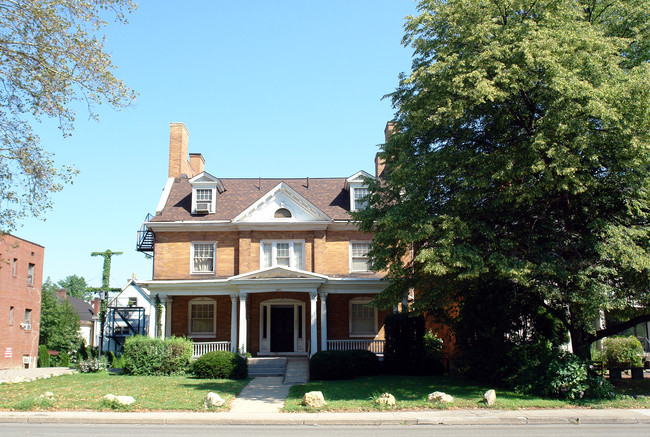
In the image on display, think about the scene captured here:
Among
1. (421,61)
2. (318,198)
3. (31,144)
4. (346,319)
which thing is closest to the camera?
(31,144)

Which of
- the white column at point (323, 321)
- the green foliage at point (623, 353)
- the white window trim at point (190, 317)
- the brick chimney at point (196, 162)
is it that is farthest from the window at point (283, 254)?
the green foliage at point (623, 353)

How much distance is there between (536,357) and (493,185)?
5.67 metres

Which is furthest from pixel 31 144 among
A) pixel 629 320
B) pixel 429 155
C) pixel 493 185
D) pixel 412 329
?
pixel 629 320

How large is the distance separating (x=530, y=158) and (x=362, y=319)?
15.0 metres

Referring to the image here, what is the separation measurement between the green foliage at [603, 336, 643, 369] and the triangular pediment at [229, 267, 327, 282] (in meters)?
12.5

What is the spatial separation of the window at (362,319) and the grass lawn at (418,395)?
6.67 meters

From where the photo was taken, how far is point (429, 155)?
16656mm

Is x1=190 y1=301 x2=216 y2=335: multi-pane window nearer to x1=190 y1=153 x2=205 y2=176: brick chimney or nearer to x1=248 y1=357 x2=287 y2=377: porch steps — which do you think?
x1=248 y1=357 x2=287 y2=377: porch steps

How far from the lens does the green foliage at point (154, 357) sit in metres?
22.6

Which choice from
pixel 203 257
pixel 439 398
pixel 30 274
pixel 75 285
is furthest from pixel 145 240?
pixel 75 285

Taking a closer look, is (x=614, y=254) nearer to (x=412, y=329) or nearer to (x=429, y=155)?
(x=429, y=155)

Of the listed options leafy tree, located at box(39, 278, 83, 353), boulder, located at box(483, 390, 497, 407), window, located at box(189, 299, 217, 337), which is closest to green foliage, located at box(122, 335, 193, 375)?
window, located at box(189, 299, 217, 337)

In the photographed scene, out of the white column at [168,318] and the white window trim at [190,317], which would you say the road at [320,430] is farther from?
the white window trim at [190,317]

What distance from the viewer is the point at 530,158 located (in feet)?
48.7
